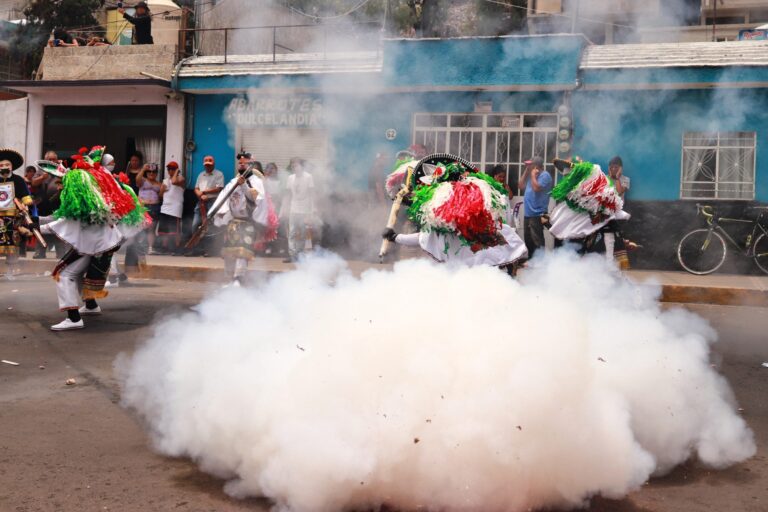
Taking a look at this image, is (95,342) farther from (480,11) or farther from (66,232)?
(480,11)

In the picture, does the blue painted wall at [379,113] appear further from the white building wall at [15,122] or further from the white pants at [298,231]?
the white building wall at [15,122]

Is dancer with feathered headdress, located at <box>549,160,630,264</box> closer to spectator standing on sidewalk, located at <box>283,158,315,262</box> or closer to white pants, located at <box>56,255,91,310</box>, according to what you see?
spectator standing on sidewalk, located at <box>283,158,315,262</box>

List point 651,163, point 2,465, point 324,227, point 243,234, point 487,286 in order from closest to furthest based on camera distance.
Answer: point 487,286
point 2,465
point 243,234
point 324,227
point 651,163

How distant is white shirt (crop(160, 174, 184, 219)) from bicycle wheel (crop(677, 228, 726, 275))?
8.10 metres

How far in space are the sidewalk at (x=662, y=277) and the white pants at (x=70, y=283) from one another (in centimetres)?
265

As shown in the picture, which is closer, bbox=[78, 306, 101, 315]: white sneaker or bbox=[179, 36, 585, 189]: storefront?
Result: bbox=[78, 306, 101, 315]: white sneaker

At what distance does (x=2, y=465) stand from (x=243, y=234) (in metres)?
6.54

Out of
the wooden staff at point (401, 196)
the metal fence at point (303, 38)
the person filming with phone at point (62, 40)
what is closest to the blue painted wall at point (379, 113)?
the metal fence at point (303, 38)

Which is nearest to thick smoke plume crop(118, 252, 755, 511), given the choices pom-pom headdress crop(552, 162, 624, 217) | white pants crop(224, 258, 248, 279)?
pom-pom headdress crop(552, 162, 624, 217)

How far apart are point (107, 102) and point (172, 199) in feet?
12.4

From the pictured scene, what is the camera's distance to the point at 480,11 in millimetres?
11883

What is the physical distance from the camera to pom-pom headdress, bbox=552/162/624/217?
28.9 feet

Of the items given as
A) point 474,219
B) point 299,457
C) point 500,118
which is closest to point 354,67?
point 500,118

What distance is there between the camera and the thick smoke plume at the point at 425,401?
137 inches
